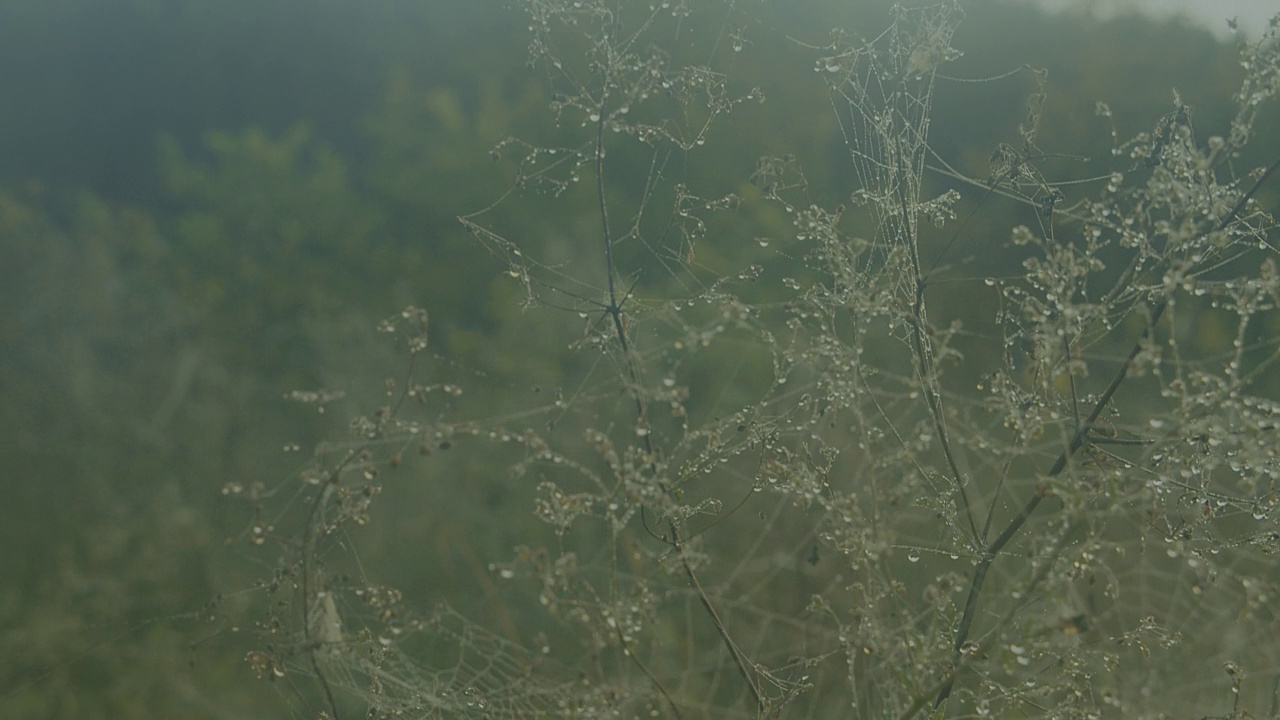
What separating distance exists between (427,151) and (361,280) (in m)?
1.21

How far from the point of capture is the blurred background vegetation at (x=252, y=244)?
4043mm

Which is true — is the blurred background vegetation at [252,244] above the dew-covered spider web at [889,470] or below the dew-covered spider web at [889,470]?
above

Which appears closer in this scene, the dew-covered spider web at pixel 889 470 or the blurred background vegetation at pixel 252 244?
the dew-covered spider web at pixel 889 470

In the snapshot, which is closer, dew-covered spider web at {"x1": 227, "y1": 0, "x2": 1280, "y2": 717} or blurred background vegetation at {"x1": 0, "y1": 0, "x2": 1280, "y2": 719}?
dew-covered spider web at {"x1": 227, "y1": 0, "x2": 1280, "y2": 717}

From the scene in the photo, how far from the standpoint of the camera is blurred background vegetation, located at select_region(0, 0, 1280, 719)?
404cm

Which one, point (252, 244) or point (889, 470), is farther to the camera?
point (252, 244)

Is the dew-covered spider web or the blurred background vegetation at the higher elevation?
the blurred background vegetation

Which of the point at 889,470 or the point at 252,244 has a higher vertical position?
the point at 252,244

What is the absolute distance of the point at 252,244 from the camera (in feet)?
26.7

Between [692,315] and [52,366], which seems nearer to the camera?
[692,315]

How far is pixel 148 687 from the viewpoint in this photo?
371 cm

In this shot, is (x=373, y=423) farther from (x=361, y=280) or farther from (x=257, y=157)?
(x=257, y=157)

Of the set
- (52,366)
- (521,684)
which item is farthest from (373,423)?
(52,366)

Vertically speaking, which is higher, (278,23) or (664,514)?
(278,23)
